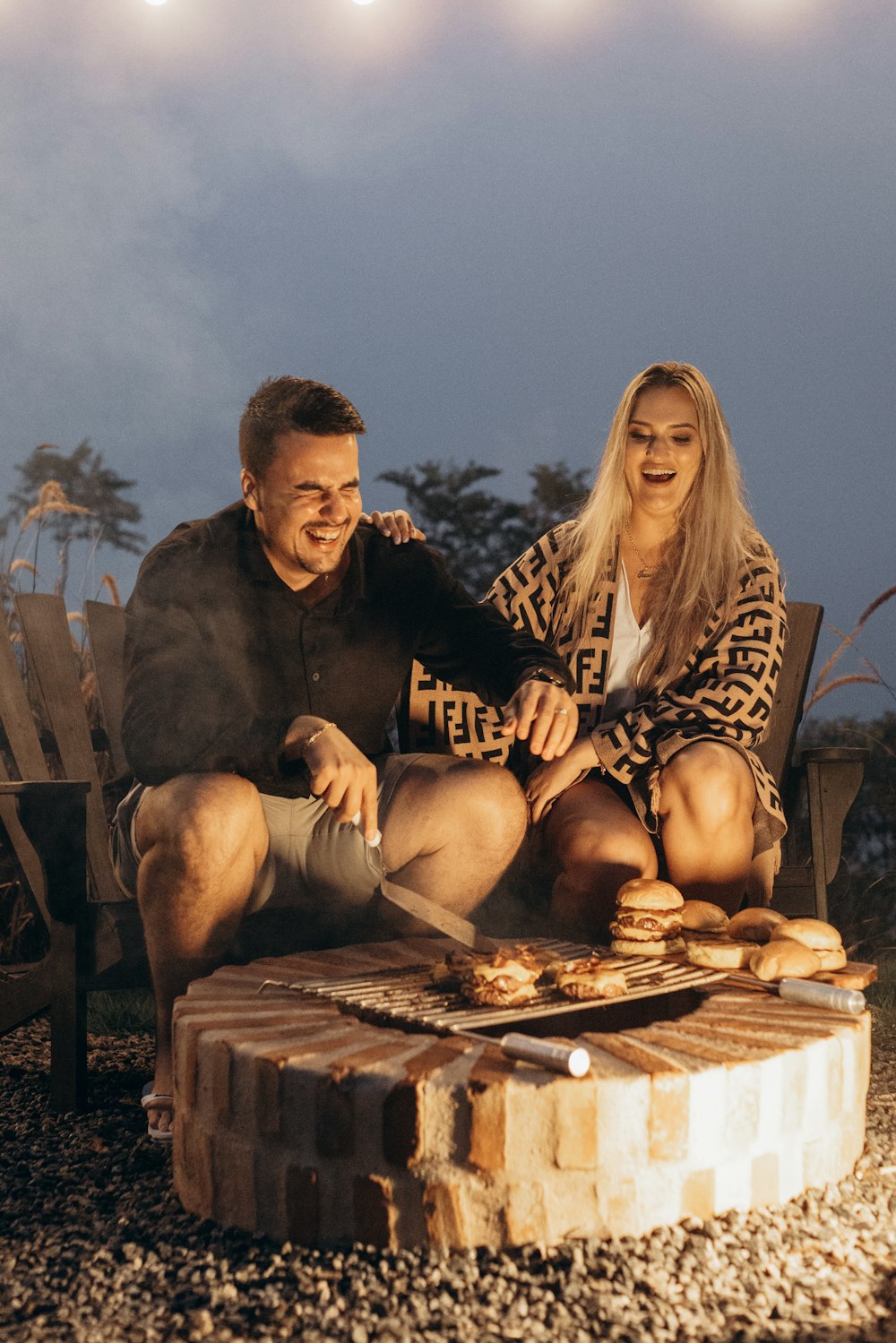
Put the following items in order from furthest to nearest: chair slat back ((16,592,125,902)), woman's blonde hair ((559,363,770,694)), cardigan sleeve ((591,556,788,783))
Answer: chair slat back ((16,592,125,902)), woman's blonde hair ((559,363,770,694)), cardigan sleeve ((591,556,788,783))

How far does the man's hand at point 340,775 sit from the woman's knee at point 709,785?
83cm

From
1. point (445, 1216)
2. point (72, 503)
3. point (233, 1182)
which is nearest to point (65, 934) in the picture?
point (233, 1182)

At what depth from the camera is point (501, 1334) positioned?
1.58m

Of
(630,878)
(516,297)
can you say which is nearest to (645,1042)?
(630,878)

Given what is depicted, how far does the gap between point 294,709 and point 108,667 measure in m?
1.00

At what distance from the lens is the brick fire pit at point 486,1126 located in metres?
1.72

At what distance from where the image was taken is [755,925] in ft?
8.19

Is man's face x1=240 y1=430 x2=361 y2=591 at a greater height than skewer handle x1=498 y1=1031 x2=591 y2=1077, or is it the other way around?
man's face x1=240 y1=430 x2=361 y2=591

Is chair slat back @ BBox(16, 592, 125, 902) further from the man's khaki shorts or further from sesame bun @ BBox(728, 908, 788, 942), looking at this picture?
sesame bun @ BBox(728, 908, 788, 942)

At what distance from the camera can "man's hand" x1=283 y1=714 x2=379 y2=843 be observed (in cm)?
235

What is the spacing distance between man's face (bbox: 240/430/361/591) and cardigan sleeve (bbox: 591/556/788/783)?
2.80 feet

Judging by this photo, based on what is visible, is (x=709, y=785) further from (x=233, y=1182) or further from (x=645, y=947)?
A: (x=233, y=1182)

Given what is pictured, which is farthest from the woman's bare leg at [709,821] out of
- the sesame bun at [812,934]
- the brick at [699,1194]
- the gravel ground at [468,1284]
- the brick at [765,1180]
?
the brick at [699,1194]

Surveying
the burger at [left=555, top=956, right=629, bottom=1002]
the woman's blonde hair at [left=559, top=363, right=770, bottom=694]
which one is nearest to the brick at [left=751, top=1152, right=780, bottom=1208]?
the burger at [left=555, top=956, right=629, bottom=1002]
